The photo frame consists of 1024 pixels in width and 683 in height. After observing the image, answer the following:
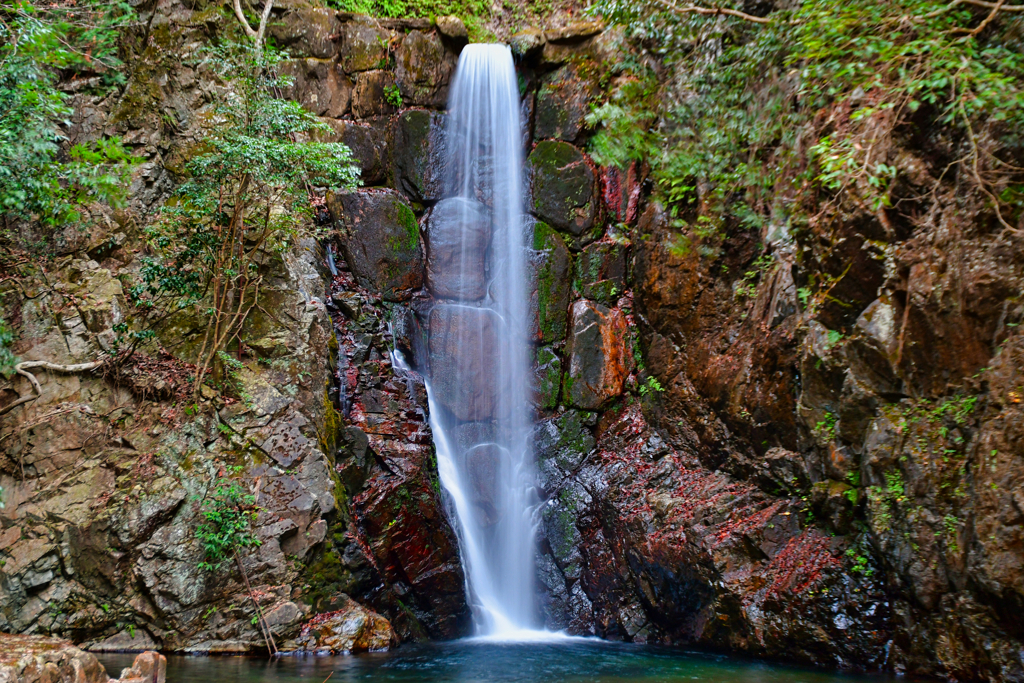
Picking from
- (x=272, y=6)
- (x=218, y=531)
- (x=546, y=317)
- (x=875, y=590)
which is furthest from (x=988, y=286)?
(x=272, y=6)

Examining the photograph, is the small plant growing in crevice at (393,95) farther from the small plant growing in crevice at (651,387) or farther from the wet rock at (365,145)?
the small plant growing in crevice at (651,387)

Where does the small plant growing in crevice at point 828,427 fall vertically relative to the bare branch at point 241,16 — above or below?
below

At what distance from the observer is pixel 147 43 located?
12070mm

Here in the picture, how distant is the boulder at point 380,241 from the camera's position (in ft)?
39.9

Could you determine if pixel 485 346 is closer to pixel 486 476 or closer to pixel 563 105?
pixel 486 476

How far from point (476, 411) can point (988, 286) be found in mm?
8165

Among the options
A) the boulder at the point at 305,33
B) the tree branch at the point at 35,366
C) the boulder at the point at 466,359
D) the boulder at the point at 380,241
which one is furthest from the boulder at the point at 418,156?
the tree branch at the point at 35,366

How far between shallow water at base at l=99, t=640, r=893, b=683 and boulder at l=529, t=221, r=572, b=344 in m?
5.91

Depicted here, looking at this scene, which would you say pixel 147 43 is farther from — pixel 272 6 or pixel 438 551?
pixel 438 551

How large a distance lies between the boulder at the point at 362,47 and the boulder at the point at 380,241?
3.05 m

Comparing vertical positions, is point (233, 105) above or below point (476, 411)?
above

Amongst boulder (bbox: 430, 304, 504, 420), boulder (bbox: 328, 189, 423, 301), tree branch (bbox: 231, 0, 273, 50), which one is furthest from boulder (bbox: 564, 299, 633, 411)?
tree branch (bbox: 231, 0, 273, 50)

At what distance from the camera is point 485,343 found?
12.3m

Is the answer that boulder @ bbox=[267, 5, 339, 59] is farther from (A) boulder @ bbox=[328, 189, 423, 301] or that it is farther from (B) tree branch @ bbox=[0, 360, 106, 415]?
(B) tree branch @ bbox=[0, 360, 106, 415]
